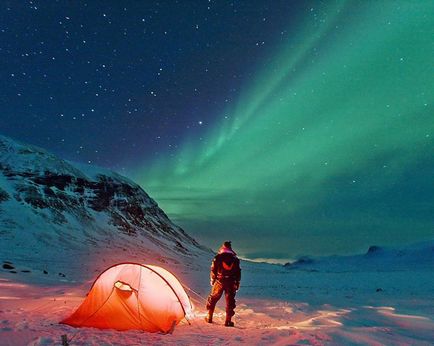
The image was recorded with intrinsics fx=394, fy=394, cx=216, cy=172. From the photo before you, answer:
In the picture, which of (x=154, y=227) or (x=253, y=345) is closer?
(x=253, y=345)

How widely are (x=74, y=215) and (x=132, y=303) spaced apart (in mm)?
73011

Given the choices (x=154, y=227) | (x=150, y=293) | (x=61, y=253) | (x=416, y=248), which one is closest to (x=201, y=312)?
(x=150, y=293)

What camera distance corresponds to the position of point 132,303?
33.0 ft

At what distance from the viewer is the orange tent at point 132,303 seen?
31.7ft

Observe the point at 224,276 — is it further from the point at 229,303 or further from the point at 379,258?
the point at 379,258

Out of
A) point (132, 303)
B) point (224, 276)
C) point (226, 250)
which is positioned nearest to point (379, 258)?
point (226, 250)

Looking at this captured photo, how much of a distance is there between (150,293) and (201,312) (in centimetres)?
286

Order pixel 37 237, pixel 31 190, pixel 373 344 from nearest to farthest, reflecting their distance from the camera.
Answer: pixel 373 344
pixel 37 237
pixel 31 190

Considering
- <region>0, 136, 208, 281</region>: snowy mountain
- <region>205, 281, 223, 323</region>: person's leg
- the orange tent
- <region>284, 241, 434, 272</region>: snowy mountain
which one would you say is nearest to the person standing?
A: <region>205, 281, 223, 323</region>: person's leg

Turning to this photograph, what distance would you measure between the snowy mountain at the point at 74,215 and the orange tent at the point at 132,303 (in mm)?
31972

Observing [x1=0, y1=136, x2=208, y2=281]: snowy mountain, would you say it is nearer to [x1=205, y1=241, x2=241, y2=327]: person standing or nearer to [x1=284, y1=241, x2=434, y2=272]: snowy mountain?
[x1=205, y1=241, x2=241, y2=327]: person standing

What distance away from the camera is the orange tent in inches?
380

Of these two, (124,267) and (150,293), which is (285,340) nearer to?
(150,293)

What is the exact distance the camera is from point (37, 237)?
5422cm
